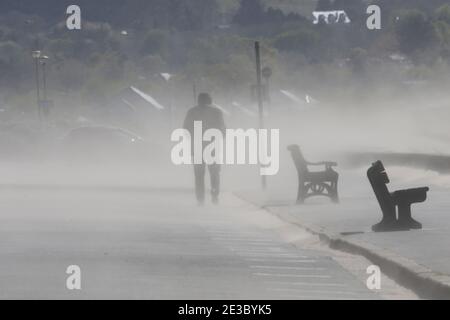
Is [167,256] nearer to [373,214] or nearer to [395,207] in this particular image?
[395,207]

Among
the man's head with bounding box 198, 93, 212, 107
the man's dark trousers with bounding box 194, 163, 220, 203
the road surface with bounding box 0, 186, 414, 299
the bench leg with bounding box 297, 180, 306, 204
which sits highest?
the man's head with bounding box 198, 93, 212, 107

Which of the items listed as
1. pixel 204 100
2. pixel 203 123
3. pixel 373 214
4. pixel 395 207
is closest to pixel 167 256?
pixel 395 207

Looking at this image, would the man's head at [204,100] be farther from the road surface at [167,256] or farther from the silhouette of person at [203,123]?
the road surface at [167,256]

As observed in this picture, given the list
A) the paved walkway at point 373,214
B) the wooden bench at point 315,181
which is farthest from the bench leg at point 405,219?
the wooden bench at point 315,181

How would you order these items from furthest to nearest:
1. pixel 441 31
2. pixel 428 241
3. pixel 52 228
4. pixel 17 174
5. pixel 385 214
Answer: pixel 441 31 < pixel 17 174 < pixel 52 228 < pixel 385 214 < pixel 428 241

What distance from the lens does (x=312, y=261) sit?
1878 cm

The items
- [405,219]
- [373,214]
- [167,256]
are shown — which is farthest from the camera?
[373,214]

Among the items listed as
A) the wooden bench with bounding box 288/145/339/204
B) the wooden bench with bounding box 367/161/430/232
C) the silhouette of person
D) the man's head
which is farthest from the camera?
the man's head

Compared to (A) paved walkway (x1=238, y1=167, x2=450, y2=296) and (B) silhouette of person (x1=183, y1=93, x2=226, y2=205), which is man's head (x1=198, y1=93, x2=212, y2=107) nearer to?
(B) silhouette of person (x1=183, y1=93, x2=226, y2=205)

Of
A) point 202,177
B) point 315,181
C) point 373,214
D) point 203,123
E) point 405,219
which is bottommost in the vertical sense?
point 405,219

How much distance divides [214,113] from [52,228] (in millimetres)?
8072

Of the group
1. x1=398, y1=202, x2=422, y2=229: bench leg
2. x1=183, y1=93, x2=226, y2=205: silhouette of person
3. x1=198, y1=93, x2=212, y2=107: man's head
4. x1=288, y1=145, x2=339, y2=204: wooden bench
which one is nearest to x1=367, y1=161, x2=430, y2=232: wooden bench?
x1=398, y1=202, x2=422, y2=229: bench leg
